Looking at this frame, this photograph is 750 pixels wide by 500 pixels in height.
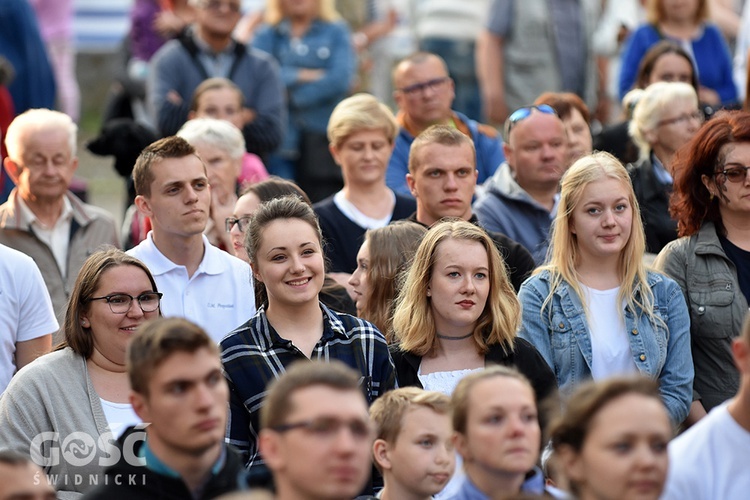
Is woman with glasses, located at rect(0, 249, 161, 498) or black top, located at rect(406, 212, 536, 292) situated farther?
black top, located at rect(406, 212, 536, 292)

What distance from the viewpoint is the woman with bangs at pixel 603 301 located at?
591cm

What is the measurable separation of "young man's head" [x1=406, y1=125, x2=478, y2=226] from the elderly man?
1862 millimetres

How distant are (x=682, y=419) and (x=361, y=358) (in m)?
1.60

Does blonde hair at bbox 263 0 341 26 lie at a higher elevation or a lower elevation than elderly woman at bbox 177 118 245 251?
higher

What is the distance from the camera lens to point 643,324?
19.5 feet

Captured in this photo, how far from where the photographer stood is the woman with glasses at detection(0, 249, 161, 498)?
17.1 feet

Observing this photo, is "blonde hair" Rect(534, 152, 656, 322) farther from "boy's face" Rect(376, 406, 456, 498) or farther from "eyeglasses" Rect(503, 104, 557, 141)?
"eyeglasses" Rect(503, 104, 557, 141)

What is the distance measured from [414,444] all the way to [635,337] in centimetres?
150

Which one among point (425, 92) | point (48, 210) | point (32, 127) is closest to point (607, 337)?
point (425, 92)

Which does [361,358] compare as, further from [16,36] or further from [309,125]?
[16,36]

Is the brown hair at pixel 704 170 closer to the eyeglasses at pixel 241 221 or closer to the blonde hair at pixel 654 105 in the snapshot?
the blonde hair at pixel 654 105

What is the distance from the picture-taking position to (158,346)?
416 centimetres

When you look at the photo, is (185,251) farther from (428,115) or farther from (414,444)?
(428,115)

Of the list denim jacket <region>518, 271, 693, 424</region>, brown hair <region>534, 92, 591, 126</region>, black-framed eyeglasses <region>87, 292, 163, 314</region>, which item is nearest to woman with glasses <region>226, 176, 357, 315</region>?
denim jacket <region>518, 271, 693, 424</region>
